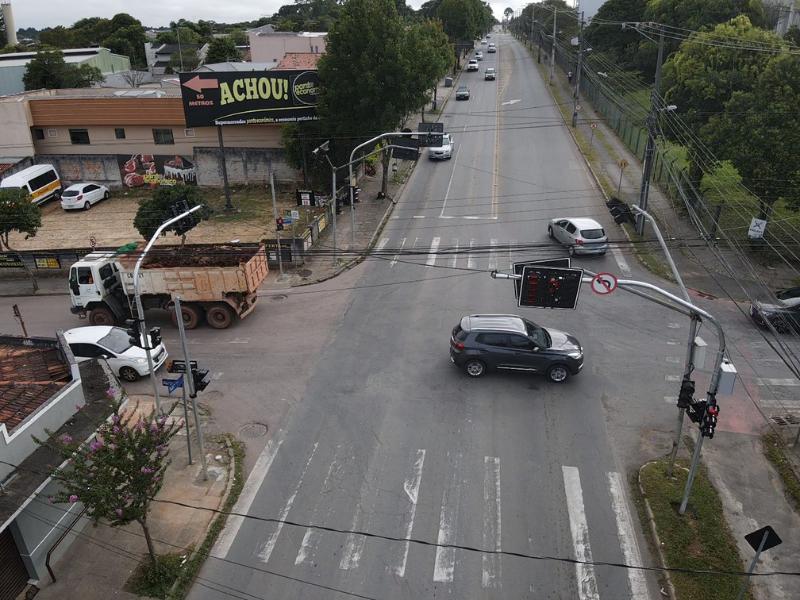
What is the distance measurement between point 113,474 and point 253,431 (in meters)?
5.84

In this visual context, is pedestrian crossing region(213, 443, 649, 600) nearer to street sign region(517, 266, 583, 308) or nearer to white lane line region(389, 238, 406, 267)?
street sign region(517, 266, 583, 308)

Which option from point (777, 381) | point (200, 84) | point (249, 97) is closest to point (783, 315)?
point (777, 381)

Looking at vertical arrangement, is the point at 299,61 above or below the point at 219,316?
above

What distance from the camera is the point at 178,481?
1526 centimetres

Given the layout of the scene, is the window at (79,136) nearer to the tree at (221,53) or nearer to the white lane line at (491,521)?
the white lane line at (491,521)

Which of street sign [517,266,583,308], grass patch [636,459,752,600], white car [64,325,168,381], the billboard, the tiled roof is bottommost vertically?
grass patch [636,459,752,600]

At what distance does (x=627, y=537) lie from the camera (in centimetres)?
1324

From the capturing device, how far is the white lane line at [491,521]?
40.5ft

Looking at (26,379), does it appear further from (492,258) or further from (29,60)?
(29,60)

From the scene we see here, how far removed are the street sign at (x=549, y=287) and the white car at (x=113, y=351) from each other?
12.3 metres

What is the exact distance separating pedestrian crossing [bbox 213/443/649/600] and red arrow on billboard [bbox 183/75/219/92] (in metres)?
27.1

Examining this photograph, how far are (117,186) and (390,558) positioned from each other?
37.0 m

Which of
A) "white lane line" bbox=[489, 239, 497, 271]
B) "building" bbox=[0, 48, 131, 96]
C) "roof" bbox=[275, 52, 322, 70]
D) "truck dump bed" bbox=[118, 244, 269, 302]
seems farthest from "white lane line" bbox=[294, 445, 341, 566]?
"building" bbox=[0, 48, 131, 96]

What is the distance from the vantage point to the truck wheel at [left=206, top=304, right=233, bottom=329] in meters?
22.7
